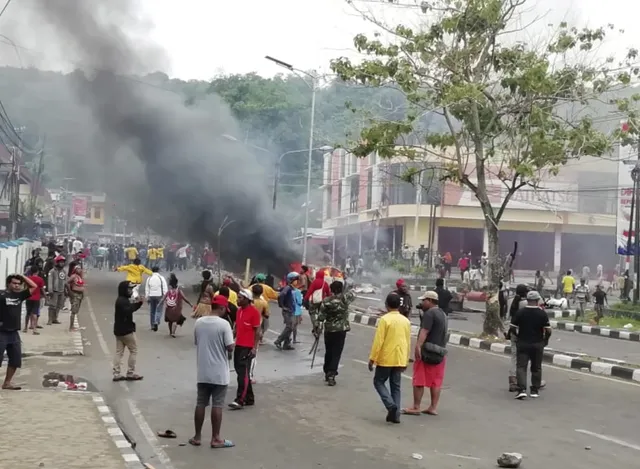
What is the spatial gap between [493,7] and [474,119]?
2.28 meters

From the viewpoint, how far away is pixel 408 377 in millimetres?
11977

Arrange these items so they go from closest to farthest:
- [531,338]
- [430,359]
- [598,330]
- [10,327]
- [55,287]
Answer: [430,359], [10,327], [531,338], [55,287], [598,330]

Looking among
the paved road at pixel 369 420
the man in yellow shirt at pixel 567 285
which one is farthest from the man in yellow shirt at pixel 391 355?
the man in yellow shirt at pixel 567 285

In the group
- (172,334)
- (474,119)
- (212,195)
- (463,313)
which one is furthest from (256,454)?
(212,195)

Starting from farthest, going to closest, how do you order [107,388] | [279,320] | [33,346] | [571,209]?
[571,209] < [279,320] < [33,346] < [107,388]

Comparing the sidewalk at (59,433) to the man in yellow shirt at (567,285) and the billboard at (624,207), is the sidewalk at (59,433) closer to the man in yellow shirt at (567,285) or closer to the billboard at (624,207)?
the billboard at (624,207)

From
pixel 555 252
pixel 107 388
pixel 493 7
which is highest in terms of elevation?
pixel 493 7

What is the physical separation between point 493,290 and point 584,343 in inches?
131

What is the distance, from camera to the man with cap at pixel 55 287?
17.8 meters

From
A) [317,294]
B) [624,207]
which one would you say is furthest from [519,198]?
[317,294]

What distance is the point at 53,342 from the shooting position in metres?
15.0

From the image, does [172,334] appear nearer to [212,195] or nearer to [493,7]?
[493,7]

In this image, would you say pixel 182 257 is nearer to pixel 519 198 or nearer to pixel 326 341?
pixel 519 198

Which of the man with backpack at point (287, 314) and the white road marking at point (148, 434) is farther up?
the man with backpack at point (287, 314)
